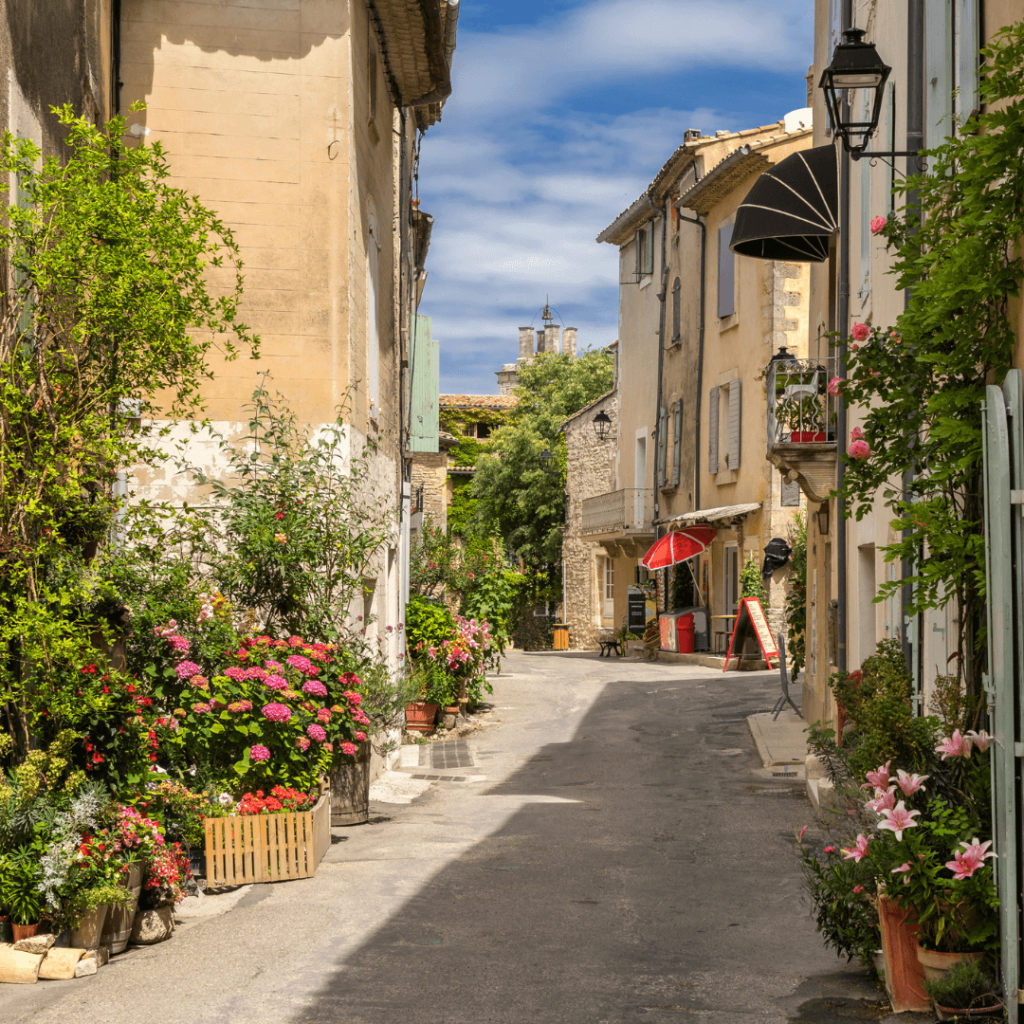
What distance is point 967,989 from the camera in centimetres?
441

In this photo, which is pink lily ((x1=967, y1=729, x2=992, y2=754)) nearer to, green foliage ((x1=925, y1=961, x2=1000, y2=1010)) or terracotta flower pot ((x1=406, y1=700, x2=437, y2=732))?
green foliage ((x1=925, y1=961, x2=1000, y2=1010))

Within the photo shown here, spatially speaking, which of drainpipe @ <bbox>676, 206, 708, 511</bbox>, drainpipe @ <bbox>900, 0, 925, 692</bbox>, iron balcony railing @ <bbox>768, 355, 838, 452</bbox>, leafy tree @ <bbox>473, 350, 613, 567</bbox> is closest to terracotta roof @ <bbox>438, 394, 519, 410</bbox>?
leafy tree @ <bbox>473, 350, 613, 567</bbox>

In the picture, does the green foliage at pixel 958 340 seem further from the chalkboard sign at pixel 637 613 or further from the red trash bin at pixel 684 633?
the chalkboard sign at pixel 637 613

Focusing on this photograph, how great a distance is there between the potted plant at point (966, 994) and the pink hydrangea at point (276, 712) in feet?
14.5

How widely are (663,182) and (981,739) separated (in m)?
26.3

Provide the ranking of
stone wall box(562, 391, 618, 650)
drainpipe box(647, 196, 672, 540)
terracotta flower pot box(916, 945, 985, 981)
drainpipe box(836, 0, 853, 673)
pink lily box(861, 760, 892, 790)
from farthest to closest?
stone wall box(562, 391, 618, 650) → drainpipe box(647, 196, 672, 540) → drainpipe box(836, 0, 853, 673) → pink lily box(861, 760, 892, 790) → terracotta flower pot box(916, 945, 985, 981)

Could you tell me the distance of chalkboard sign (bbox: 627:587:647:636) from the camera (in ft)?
98.8

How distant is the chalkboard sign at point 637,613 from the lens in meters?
30.1

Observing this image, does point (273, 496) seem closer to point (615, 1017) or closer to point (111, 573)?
point (111, 573)

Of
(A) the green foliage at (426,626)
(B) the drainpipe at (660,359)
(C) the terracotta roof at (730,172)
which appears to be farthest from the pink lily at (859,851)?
(B) the drainpipe at (660,359)

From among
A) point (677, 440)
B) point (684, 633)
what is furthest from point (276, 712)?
point (677, 440)

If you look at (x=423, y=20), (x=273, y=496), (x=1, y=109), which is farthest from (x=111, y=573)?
(x=423, y=20)

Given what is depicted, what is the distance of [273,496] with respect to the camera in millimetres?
9344

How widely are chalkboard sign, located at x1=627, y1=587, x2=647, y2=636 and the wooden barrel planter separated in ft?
68.1
